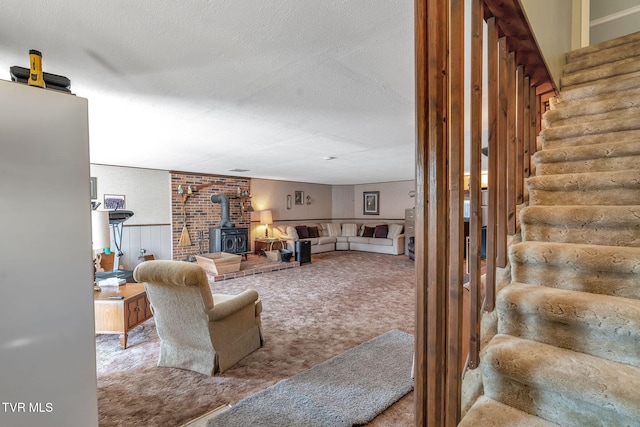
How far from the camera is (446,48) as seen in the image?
999 mm

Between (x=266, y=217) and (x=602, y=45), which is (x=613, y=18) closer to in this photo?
(x=602, y=45)

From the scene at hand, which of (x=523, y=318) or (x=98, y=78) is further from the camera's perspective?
(x=98, y=78)

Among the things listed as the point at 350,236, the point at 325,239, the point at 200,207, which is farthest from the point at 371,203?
the point at 200,207

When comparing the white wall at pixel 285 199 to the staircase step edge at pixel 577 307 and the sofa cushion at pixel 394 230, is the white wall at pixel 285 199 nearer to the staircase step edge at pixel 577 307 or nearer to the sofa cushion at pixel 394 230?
the sofa cushion at pixel 394 230

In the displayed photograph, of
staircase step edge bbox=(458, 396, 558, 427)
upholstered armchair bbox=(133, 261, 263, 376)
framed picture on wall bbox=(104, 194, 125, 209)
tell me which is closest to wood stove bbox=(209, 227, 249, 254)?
framed picture on wall bbox=(104, 194, 125, 209)

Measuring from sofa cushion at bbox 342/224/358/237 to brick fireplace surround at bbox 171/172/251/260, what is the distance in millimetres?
3192

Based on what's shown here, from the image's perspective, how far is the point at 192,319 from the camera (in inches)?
96.7

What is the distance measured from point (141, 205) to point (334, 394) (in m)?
5.71

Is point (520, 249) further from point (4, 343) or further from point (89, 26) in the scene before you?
point (89, 26)

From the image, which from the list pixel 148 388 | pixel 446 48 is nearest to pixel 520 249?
pixel 446 48

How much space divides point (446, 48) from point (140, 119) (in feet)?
9.16

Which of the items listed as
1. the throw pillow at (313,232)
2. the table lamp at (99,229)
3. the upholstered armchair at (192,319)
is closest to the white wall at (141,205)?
the table lamp at (99,229)

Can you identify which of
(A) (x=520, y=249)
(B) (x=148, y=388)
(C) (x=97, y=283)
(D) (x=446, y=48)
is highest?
(D) (x=446, y=48)

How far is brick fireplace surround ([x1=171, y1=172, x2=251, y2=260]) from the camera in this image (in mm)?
6672
